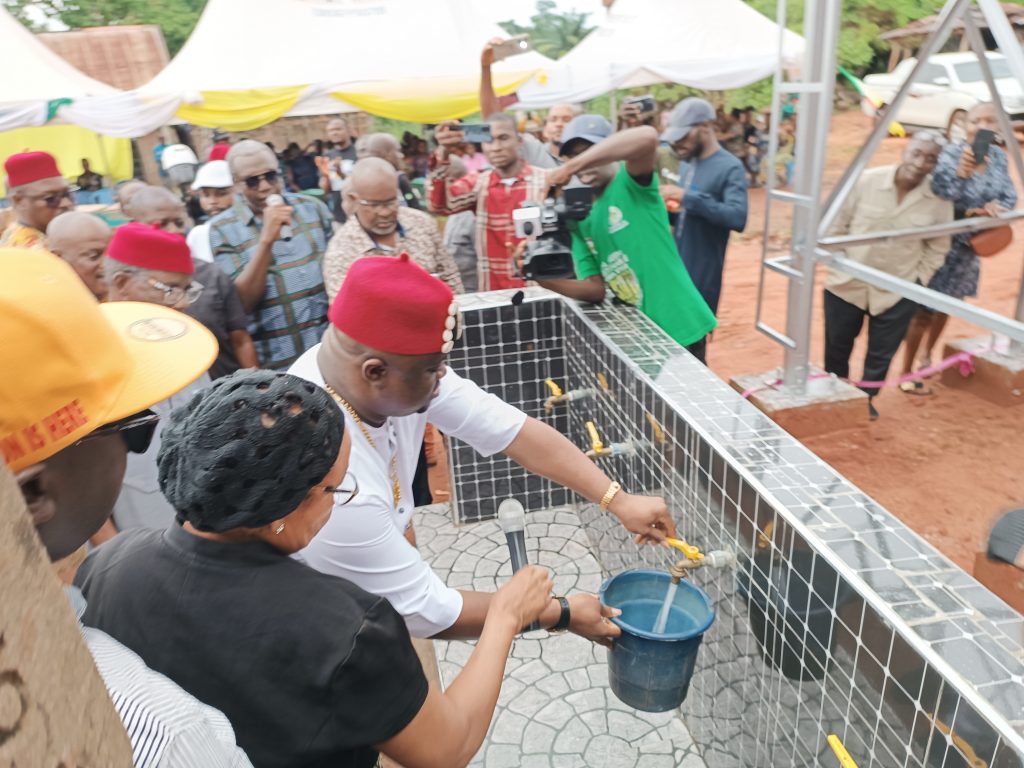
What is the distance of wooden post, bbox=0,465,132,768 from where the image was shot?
0.38m

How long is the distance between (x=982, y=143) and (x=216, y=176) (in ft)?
15.4

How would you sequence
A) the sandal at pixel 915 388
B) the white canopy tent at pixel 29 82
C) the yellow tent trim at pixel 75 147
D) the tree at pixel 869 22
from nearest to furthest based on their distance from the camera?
the sandal at pixel 915 388 → the white canopy tent at pixel 29 82 → the yellow tent trim at pixel 75 147 → the tree at pixel 869 22

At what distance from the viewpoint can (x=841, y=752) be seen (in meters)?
1.36

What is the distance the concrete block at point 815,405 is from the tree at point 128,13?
22.7 m

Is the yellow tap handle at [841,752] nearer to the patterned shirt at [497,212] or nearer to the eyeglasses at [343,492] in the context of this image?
the eyeglasses at [343,492]

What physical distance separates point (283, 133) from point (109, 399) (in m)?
17.4

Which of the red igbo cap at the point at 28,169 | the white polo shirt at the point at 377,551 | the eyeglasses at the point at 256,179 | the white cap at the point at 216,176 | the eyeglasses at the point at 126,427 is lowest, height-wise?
the white polo shirt at the point at 377,551

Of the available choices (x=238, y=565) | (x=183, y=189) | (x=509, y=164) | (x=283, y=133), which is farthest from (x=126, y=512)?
(x=283, y=133)

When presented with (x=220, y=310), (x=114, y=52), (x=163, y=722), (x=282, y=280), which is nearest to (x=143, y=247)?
(x=220, y=310)

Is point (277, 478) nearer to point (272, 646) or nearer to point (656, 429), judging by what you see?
point (272, 646)

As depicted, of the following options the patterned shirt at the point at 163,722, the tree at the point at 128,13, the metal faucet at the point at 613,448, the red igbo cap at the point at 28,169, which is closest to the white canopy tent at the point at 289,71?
the red igbo cap at the point at 28,169

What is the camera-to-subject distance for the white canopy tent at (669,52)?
9.70 m

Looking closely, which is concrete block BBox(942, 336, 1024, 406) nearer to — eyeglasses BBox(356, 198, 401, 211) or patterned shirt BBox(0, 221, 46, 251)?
eyeglasses BBox(356, 198, 401, 211)

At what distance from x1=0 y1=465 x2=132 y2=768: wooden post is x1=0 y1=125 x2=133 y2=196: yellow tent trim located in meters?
15.6
